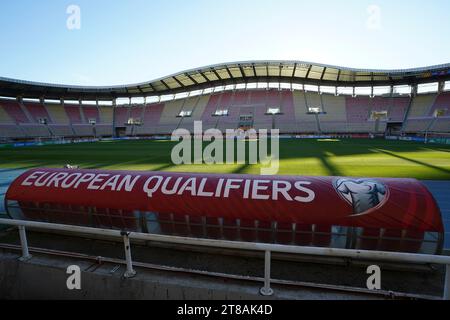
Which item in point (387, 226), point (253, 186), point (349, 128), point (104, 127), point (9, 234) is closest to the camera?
point (387, 226)

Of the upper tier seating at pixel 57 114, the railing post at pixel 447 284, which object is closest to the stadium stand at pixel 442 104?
the railing post at pixel 447 284

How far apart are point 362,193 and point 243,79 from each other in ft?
162

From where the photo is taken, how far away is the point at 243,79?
4972 centimetres

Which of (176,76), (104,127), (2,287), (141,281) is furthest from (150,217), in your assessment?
(104,127)

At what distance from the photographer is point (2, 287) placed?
3.80 meters

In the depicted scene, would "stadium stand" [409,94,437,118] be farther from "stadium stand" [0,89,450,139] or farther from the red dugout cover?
the red dugout cover

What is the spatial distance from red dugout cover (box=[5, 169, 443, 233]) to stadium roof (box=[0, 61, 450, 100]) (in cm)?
3948

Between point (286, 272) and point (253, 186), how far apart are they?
145cm

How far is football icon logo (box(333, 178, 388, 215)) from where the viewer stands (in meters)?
3.57

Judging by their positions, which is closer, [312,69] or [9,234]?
[9,234]

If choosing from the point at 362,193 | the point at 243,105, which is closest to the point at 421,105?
the point at 243,105

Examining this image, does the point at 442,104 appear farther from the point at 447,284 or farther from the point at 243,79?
the point at 447,284

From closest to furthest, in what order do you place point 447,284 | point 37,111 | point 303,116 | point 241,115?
point 447,284 < point 303,116 < point 37,111 < point 241,115
